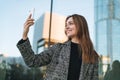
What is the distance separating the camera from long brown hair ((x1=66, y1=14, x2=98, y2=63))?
0.97m

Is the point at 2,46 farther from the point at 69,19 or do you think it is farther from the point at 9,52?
the point at 69,19

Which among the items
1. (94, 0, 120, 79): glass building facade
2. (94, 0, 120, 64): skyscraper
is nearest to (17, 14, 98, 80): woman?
(94, 0, 120, 79): glass building facade

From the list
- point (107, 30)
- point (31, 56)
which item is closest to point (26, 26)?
point (31, 56)

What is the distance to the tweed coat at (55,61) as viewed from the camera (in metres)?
0.92

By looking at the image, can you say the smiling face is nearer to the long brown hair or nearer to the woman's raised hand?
the long brown hair

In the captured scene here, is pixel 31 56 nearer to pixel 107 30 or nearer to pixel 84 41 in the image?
pixel 84 41

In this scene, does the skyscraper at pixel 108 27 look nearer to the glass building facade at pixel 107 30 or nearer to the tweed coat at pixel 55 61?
the glass building facade at pixel 107 30

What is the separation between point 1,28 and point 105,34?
1.77 m

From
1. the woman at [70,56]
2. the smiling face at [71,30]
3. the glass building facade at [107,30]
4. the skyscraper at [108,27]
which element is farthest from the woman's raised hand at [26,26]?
the skyscraper at [108,27]

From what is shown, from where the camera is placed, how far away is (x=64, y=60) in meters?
0.94

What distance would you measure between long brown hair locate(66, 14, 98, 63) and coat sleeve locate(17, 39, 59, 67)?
9 centimetres

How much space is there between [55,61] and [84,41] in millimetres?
111

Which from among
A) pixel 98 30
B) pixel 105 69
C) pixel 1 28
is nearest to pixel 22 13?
pixel 1 28

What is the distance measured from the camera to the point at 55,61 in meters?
0.95
